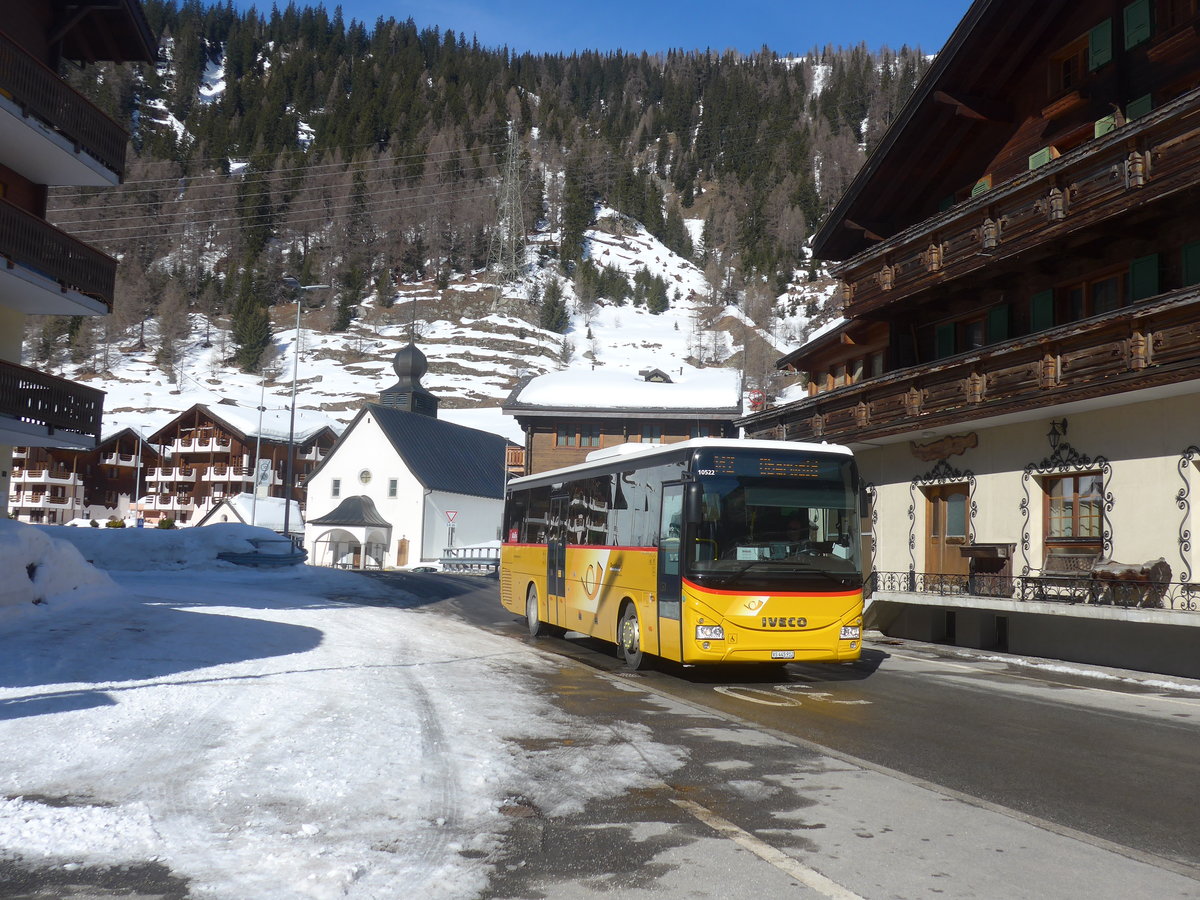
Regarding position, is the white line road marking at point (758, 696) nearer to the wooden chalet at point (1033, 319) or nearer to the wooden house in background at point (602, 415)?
the wooden chalet at point (1033, 319)

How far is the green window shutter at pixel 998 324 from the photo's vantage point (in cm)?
2244

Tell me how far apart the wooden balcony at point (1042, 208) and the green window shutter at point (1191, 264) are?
1.22 metres

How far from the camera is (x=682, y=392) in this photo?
59094 millimetres

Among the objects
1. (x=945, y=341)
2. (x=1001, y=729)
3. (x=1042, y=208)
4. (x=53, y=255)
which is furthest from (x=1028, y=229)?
(x=53, y=255)

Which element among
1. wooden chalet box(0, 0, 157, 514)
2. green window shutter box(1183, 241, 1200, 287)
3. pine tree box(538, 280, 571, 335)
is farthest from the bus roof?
pine tree box(538, 280, 571, 335)

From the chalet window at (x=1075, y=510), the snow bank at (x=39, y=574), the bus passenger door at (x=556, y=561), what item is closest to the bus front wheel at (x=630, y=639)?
the bus passenger door at (x=556, y=561)

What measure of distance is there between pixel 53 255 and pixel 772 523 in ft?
53.5

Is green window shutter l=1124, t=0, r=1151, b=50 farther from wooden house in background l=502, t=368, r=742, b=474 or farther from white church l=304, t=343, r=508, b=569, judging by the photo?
white church l=304, t=343, r=508, b=569

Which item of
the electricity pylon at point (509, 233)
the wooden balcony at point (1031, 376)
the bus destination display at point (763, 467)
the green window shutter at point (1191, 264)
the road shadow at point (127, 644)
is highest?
the electricity pylon at point (509, 233)

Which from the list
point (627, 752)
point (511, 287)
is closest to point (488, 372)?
point (511, 287)

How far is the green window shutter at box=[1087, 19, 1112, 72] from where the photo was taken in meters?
20.3

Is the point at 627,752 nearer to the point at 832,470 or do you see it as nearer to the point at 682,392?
the point at 832,470

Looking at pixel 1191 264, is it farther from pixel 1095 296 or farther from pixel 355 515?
pixel 355 515

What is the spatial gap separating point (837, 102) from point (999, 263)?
591 feet
